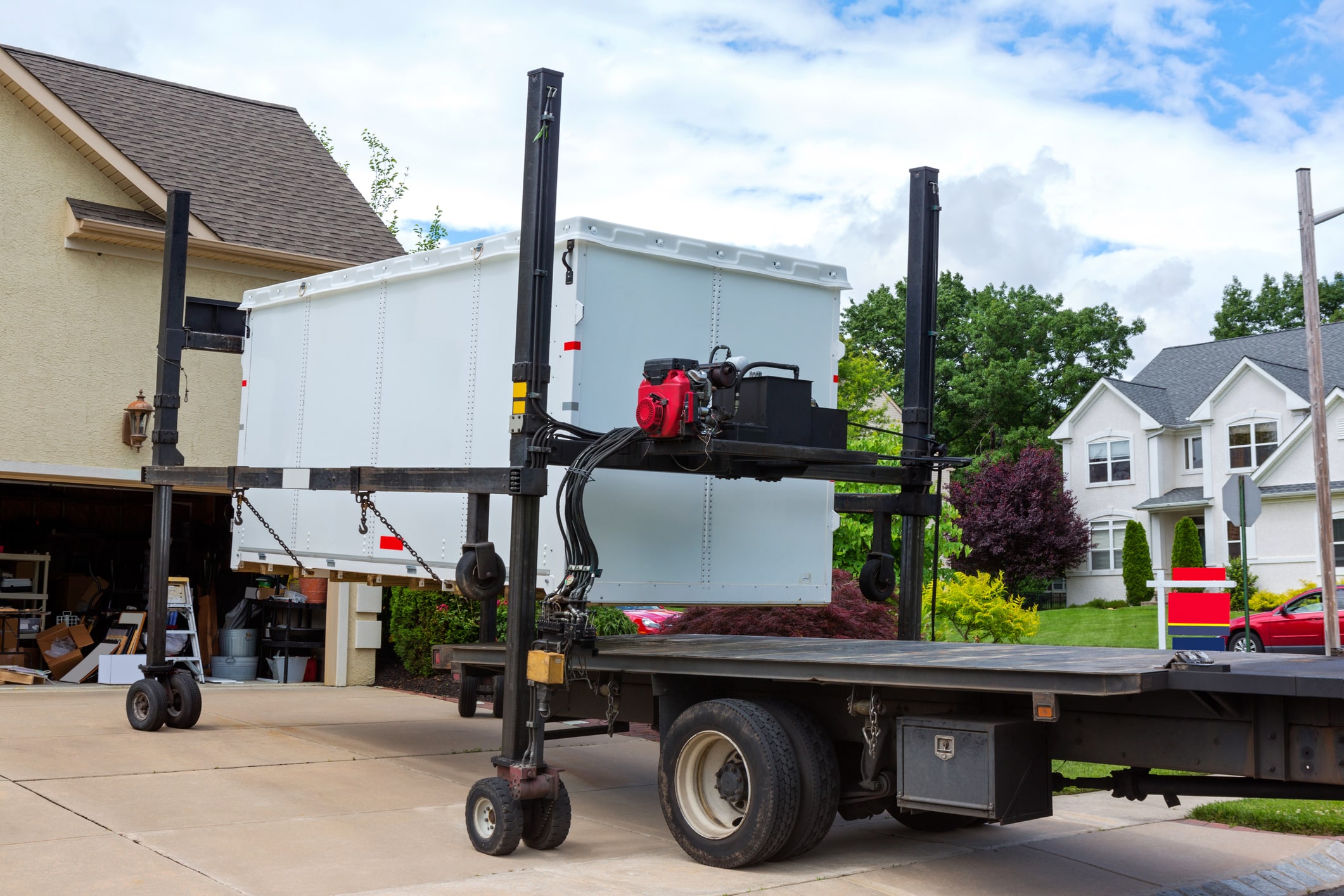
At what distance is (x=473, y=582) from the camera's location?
7883 mm

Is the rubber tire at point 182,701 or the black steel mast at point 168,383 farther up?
the black steel mast at point 168,383

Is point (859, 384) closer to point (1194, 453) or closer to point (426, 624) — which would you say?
point (1194, 453)

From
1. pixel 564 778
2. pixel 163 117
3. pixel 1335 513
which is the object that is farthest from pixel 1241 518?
pixel 1335 513

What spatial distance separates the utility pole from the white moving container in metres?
13.1

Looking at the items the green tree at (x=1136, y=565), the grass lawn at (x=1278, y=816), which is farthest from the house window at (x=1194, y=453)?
the grass lawn at (x=1278, y=816)

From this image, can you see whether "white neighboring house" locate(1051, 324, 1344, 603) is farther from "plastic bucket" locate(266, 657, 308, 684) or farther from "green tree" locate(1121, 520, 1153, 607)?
"plastic bucket" locate(266, 657, 308, 684)

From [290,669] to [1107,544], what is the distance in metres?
35.3

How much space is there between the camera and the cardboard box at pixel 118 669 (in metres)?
15.2

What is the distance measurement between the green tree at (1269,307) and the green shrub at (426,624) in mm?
55550

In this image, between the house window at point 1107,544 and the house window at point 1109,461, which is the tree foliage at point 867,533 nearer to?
the house window at point 1107,544

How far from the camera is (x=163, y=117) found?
62.2 ft

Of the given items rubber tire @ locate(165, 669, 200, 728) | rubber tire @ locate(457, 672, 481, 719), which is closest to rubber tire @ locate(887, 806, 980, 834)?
rubber tire @ locate(457, 672, 481, 719)

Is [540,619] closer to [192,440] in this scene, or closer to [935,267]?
[935,267]

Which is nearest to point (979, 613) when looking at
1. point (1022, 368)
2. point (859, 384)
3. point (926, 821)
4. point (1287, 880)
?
point (926, 821)
